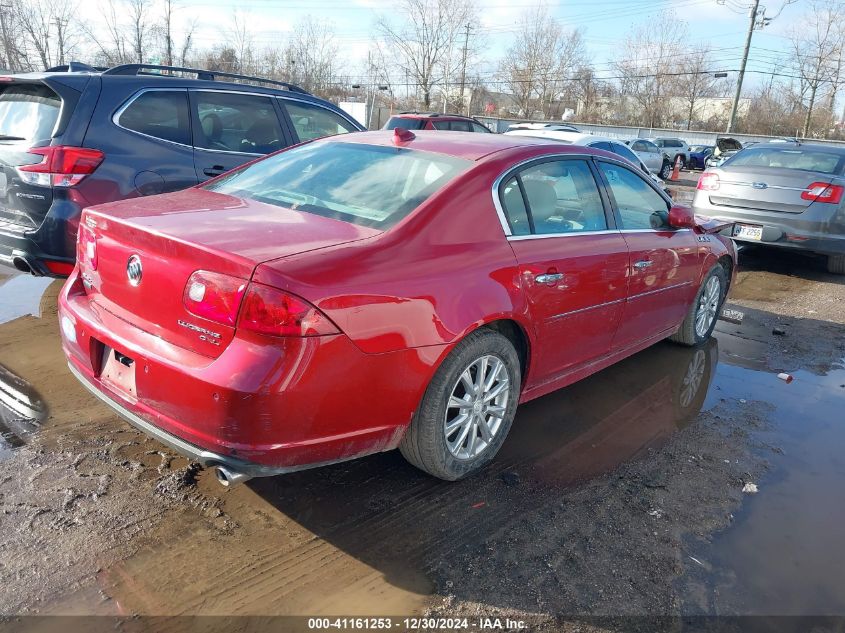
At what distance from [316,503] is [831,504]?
2.55 m

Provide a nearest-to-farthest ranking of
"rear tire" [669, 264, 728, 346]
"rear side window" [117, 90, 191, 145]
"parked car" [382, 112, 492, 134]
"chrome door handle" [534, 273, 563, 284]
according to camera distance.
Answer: "chrome door handle" [534, 273, 563, 284] < "rear side window" [117, 90, 191, 145] < "rear tire" [669, 264, 728, 346] < "parked car" [382, 112, 492, 134]

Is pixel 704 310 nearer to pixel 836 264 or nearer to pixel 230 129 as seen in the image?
pixel 230 129

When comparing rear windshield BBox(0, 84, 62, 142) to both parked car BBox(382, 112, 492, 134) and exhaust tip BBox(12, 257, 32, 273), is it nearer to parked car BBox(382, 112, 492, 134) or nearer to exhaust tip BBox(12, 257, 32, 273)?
exhaust tip BBox(12, 257, 32, 273)

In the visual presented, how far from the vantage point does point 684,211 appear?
4461 mm

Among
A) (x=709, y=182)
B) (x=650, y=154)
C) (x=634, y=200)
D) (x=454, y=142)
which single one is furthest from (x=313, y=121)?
(x=650, y=154)

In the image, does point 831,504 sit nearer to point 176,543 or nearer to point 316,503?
point 316,503

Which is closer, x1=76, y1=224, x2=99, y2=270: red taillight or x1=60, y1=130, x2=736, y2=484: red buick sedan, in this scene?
x1=60, y1=130, x2=736, y2=484: red buick sedan

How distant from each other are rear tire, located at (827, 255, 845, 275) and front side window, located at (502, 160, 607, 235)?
254 inches

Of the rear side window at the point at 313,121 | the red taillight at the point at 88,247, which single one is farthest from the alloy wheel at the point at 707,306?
the red taillight at the point at 88,247

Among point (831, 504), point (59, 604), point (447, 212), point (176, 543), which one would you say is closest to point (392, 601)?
point (176, 543)

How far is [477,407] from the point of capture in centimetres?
309

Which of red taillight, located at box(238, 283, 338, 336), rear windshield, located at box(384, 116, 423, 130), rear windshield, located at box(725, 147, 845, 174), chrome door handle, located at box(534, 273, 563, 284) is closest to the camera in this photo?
red taillight, located at box(238, 283, 338, 336)

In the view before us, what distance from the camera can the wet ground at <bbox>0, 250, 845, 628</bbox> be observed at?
2.42 m

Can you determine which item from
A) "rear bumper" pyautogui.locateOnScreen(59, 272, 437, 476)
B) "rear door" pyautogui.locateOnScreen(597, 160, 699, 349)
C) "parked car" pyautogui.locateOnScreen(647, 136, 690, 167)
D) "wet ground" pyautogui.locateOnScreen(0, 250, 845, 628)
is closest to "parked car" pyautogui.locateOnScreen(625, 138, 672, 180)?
"parked car" pyautogui.locateOnScreen(647, 136, 690, 167)
